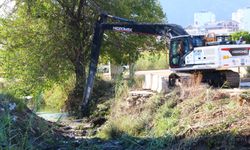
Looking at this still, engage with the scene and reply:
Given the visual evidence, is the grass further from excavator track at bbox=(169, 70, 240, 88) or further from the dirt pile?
excavator track at bbox=(169, 70, 240, 88)

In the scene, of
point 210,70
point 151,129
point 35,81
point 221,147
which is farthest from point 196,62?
point 35,81

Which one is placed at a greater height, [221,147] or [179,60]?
[179,60]

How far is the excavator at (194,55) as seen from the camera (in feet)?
55.9

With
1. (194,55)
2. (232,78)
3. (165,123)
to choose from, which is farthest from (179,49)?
(165,123)

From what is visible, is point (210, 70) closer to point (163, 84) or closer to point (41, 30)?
point (163, 84)

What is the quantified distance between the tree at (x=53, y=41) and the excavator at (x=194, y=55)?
3221mm

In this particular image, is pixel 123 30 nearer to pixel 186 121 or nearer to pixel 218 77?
pixel 218 77

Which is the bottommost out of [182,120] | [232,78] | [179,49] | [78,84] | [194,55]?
[182,120]

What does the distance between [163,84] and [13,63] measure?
820cm

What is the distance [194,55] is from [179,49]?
851 mm

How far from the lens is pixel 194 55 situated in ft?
59.1

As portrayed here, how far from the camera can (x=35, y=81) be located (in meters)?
23.4

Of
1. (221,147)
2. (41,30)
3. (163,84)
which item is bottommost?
(221,147)

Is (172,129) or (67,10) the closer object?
(172,129)
